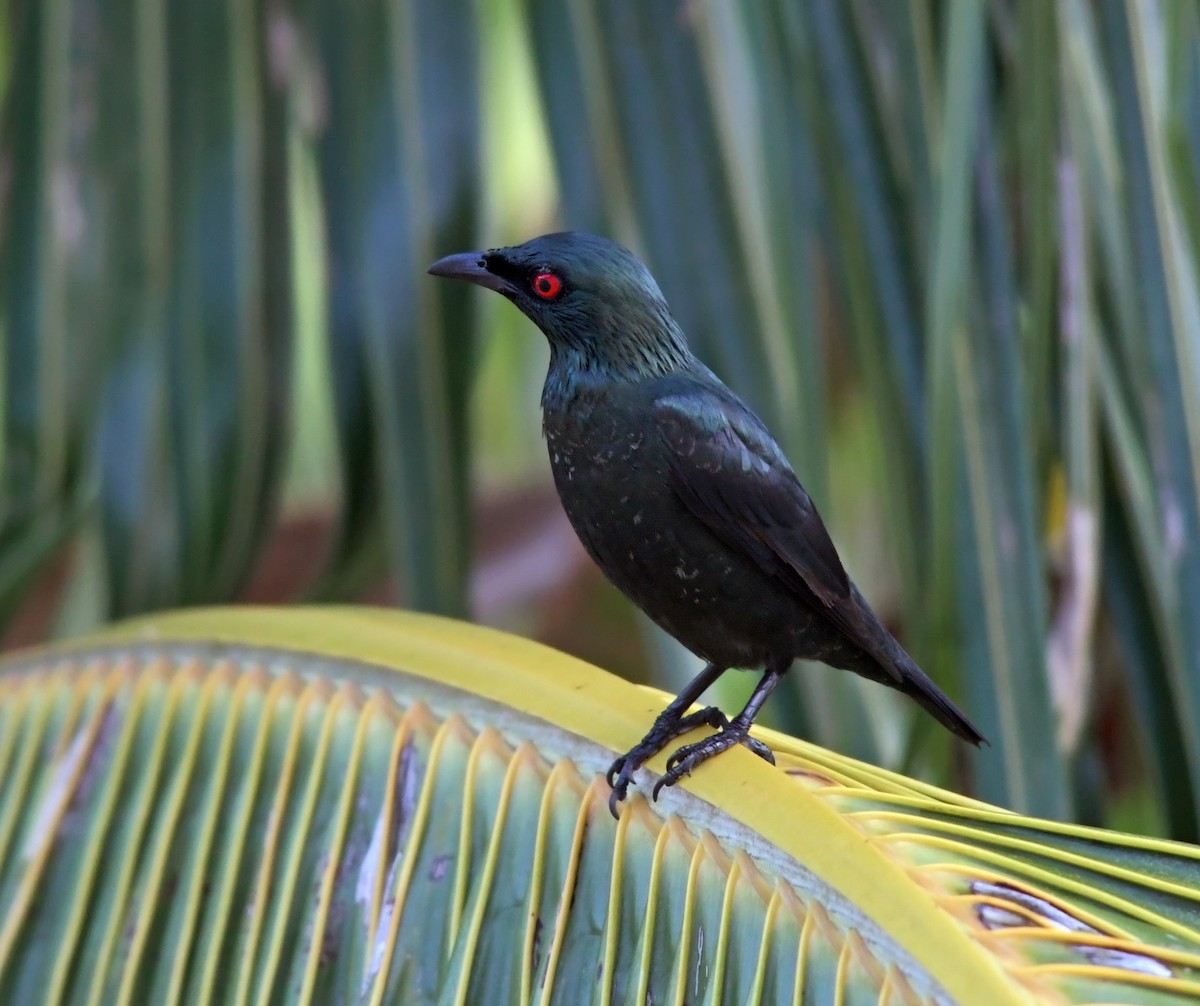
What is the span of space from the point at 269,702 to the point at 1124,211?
1366 millimetres

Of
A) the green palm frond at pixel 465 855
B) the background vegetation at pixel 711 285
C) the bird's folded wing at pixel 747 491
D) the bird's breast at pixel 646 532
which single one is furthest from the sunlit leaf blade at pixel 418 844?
the background vegetation at pixel 711 285

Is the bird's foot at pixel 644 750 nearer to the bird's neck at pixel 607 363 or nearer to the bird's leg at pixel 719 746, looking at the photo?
the bird's leg at pixel 719 746

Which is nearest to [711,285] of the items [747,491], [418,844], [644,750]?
[747,491]

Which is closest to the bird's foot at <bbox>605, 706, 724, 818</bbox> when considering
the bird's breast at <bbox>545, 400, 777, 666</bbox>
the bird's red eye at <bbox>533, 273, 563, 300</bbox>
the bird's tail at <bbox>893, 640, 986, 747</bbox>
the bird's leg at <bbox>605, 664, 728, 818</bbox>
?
the bird's leg at <bbox>605, 664, 728, 818</bbox>

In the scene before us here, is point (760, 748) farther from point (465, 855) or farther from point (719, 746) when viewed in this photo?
point (465, 855)

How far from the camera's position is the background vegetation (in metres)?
1.83

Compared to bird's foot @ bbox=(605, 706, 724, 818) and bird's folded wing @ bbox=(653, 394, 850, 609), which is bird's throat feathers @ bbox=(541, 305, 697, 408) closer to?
bird's folded wing @ bbox=(653, 394, 850, 609)

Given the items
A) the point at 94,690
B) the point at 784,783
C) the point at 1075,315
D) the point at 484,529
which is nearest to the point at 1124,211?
the point at 1075,315

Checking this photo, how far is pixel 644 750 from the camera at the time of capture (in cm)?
158

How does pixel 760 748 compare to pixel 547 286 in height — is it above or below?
below

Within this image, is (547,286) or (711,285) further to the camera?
(711,285)

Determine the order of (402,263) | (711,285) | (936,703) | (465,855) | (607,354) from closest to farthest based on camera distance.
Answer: (465,855), (936,703), (607,354), (711,285), (402,263)

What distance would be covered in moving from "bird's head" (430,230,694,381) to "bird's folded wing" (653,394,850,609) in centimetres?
10

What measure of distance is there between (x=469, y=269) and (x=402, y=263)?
1.65 feet
